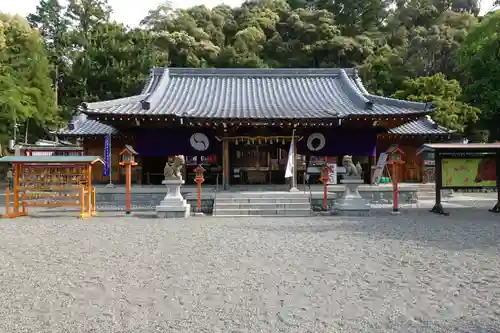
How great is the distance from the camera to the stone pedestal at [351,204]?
11711 mm

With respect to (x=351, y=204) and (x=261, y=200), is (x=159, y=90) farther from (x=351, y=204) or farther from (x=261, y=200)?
(x=351, y=204)

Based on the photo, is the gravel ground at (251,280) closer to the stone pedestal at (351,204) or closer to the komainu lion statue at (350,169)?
the stone pedestal at (351,204)

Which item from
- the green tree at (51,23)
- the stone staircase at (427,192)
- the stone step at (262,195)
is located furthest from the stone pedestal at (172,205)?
the green tree at (51,23)

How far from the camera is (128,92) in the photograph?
2622 centimetres

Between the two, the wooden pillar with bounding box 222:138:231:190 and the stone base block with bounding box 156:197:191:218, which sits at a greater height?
the wooden pillar with bounding box 222:138:231:190

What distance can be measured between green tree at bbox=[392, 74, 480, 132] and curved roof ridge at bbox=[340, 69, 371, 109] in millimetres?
6164

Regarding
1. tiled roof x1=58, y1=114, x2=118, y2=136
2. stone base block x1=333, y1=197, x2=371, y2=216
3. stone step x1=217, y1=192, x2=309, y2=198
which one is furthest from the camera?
A: tiled roof x1=58, y1=114, x2=118, y2=136

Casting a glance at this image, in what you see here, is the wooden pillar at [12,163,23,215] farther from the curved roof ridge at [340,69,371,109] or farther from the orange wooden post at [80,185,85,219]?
the curved roof ridge at [340,69,371,109]

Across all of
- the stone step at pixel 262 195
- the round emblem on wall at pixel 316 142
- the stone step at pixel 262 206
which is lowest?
the stone step at pixel 262 206

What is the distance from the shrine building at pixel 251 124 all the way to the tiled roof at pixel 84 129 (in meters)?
0.04

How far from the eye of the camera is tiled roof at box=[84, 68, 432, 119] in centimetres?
1423

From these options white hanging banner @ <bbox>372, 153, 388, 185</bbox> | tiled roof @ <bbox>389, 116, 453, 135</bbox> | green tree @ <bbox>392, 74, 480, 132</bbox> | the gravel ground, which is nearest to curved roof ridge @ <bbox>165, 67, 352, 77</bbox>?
tiled roof @ <bbox>389, 116, 453, 135</bbox>

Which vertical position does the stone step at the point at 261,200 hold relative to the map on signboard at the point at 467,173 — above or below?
below

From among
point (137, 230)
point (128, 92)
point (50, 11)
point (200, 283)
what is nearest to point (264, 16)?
point (128, 92)
